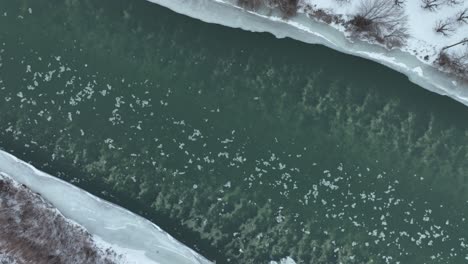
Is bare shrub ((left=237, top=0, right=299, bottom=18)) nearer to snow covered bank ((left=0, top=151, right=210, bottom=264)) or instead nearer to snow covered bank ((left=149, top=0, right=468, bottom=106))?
snow covered bank ((left=149, top=0, right=468, bottom=106))

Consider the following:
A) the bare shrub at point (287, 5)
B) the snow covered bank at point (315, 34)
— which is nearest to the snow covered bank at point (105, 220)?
the snow covered bank at point (315, 34)

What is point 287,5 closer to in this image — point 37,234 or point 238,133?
point 238,133

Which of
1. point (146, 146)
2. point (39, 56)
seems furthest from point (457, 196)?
point (39, 56)

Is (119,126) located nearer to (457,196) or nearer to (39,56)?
(39,56)

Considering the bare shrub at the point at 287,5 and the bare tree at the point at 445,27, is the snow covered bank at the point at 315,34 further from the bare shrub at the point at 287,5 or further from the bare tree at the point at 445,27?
the bare tree at the point at 445,27

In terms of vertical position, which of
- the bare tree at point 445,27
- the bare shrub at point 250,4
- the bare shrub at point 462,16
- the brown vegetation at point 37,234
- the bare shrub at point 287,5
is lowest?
the brown vegetation at point 37,234

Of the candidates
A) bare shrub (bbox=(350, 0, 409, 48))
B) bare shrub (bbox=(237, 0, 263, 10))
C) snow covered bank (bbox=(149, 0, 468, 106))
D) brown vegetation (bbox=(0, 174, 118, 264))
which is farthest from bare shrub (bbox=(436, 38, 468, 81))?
brown vegetation (bbox=(0, 174, 118, 264))
